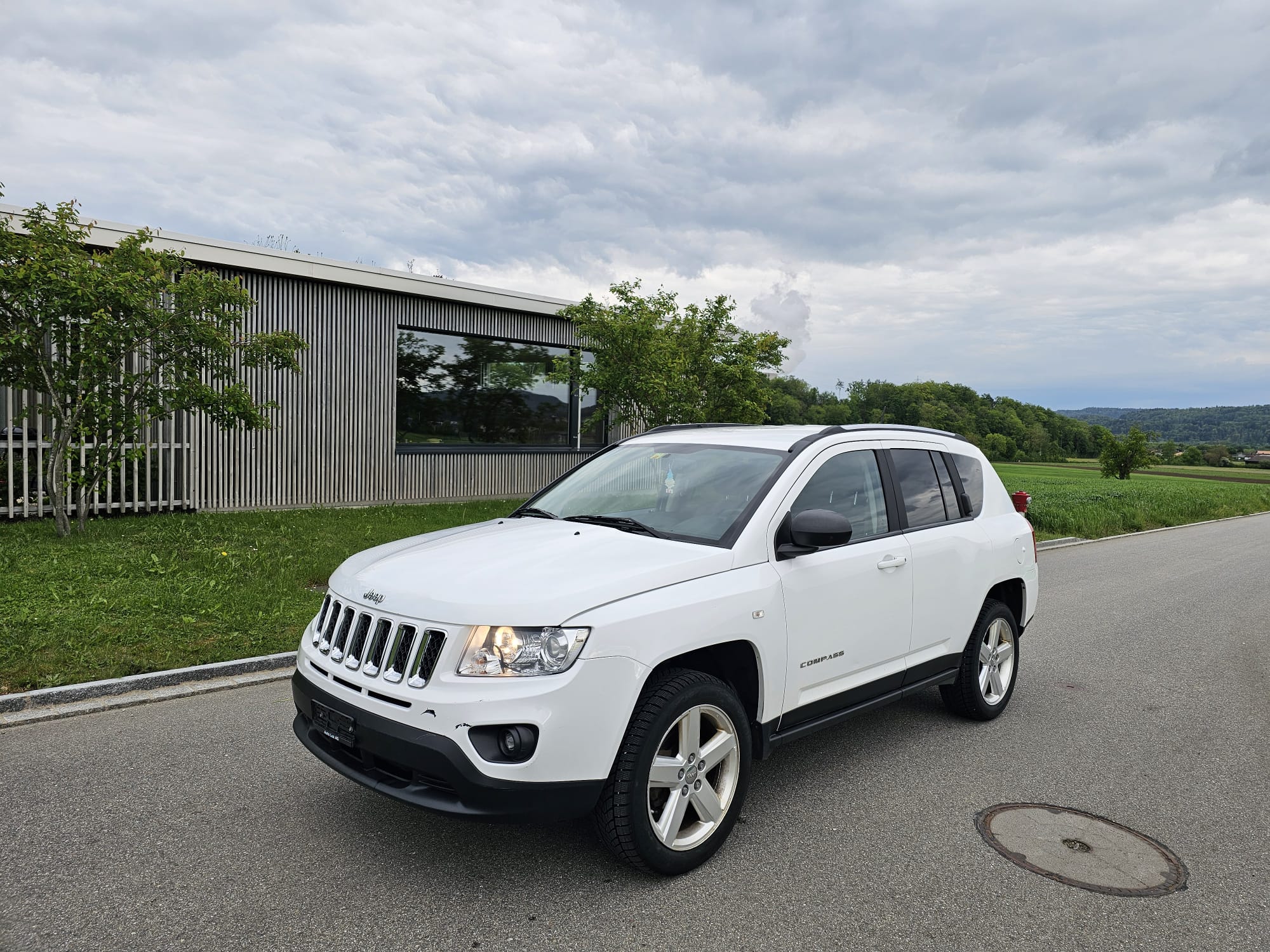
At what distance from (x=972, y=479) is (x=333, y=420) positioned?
1172 cm

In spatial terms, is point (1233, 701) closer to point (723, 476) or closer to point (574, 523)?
point (723, 476)

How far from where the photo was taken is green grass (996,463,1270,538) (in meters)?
18.9

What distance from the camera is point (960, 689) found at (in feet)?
17.4

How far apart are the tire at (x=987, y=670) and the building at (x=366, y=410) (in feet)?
34.0

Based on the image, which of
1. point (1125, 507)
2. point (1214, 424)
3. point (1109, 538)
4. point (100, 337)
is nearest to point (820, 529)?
point (100, 337)

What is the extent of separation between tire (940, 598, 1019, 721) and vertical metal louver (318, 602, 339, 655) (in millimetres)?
3605

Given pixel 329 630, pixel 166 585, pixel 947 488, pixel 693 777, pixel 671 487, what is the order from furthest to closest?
pixel 166 585
pixel 947 488
pixel 671 487
pixel 329 630
pixel 693 777

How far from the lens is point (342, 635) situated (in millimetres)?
3561

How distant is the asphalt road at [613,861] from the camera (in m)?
3.02

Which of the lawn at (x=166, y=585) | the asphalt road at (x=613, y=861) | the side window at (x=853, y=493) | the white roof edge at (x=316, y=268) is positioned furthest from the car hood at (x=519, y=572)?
the white roof edge at (x=316, y=268)

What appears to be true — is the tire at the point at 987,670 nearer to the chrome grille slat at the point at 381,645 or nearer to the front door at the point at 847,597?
the front door at the point at 847,597

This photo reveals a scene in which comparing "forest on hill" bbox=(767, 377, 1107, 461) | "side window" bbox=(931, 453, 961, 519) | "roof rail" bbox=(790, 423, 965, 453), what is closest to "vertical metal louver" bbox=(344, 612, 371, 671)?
"roof rail" bbox=(790, 423, 965, 453)

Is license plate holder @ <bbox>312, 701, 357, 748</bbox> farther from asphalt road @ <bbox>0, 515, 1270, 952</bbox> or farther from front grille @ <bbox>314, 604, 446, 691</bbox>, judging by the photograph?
asphalt road @ <bbox>0, 515, 1270, 952</bbox>

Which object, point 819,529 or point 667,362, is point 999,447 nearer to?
point 667,362
